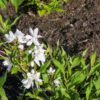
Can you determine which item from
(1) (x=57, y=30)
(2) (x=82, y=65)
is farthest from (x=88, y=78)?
(1) (x=57, y=30)

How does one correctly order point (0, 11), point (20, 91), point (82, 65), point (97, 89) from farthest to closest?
point (0, 11), point (20, 91), point (82, 65), point (97, 89)

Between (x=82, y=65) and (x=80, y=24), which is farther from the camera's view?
(x=80, y=24)

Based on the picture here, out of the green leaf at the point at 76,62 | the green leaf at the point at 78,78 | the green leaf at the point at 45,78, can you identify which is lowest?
the green leaf at the point at 78,78

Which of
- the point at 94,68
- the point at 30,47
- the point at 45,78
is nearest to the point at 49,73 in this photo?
the point at 45,78

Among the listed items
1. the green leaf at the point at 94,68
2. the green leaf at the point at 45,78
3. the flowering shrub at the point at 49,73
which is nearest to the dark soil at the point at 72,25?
Result: the flowering shrub at the point at 49,73

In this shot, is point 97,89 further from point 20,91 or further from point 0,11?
point 0,11

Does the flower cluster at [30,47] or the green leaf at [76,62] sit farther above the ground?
the flower cluster at [30,47]

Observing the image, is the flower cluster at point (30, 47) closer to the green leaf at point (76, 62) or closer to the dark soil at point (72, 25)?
the green leaf at point (76, 62)

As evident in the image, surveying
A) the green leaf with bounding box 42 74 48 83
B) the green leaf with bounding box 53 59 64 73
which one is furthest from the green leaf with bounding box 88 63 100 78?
the green leaf with bounding box 42 74 48 83
